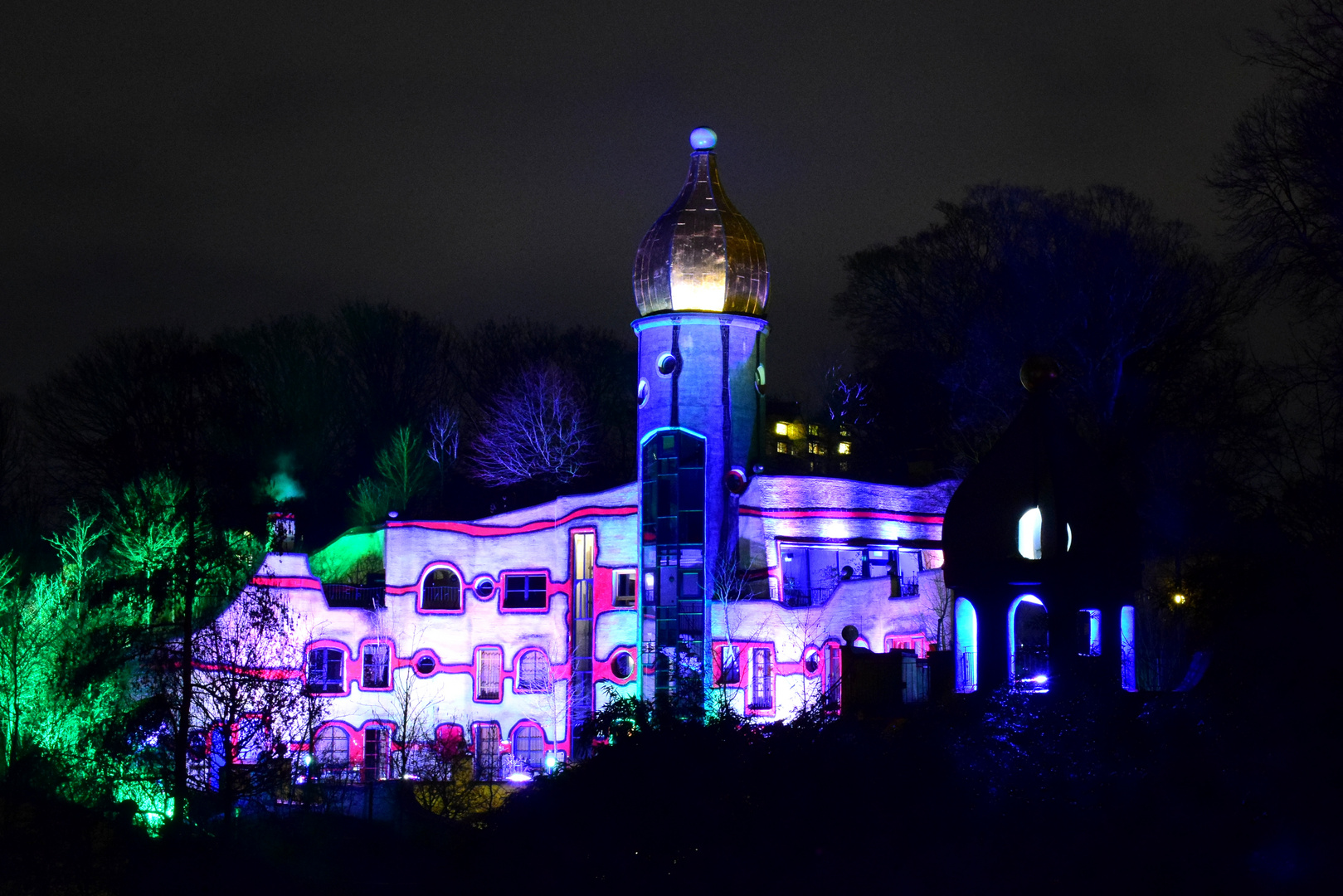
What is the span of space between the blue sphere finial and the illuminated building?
46 millimetres

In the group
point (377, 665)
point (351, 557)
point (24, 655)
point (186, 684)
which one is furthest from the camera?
point (351, 557)

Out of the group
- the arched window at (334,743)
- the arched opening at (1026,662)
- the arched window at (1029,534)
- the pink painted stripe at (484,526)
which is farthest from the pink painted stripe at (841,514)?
the arched window at (1029,534)

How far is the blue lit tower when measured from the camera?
41.4 m

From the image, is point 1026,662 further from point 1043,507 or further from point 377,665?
point 377,665

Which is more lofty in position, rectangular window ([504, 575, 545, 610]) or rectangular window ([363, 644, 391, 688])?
rectangular window ([504, 575, 545, 610])

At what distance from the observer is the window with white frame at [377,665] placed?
44031 millimetres

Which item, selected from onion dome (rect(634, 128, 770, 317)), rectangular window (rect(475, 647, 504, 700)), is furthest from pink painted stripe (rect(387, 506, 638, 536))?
onion dome (rect(634, 128, 770, 317))

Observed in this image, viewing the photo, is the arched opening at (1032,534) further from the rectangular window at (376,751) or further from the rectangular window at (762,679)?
the rectangular window at (376,751)

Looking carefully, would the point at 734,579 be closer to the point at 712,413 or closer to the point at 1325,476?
the point at 712,413

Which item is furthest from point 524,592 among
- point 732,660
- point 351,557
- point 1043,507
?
point 1043,507

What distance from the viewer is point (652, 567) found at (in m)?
41.9

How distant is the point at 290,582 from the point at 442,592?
3.97 m

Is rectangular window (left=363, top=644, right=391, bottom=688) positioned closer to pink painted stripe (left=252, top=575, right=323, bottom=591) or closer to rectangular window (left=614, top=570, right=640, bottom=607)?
pink painted stripe (left=252, top=575, right=323, bottom=591)

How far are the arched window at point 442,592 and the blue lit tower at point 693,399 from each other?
18.1ft
